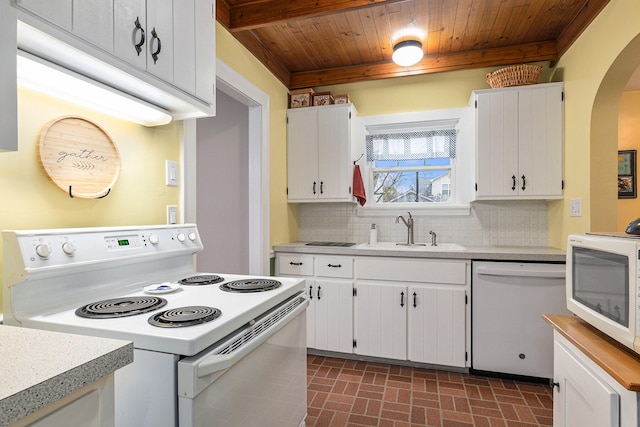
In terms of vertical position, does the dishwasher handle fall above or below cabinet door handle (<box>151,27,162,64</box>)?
below

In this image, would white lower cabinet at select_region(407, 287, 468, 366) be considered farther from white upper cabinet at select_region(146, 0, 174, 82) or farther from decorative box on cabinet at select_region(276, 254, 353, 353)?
white upper cabinet at select_region(146, 0, 174, 82)

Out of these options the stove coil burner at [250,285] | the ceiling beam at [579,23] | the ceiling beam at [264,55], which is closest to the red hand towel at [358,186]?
the ceiling beam at [264,55]

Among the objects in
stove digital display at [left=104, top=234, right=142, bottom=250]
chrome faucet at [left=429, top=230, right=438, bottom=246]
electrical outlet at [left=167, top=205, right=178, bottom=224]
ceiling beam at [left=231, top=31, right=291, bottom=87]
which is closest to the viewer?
stove digital display at [left=104, top=234, right=142, bottom=250]

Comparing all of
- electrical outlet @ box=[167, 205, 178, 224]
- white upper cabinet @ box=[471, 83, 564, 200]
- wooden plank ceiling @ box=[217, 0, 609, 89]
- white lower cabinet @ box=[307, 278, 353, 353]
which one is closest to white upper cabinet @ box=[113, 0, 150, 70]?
electrical outlet @ box=[167, 205, 178, 224]

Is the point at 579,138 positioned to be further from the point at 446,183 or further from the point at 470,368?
the point at 470,368

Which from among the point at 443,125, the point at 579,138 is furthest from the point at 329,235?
the point at 579,138

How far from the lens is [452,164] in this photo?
324cm

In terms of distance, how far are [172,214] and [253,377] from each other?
3.55 ft

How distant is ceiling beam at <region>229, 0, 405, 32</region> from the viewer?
221 centimetres

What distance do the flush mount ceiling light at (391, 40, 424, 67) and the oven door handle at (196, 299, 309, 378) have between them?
2.32 m

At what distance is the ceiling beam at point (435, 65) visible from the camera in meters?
2.88

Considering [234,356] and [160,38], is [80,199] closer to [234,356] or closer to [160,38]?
[160,38]

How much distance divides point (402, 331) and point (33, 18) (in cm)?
270

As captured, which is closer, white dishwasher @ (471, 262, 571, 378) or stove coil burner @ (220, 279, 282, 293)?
stove coil burner @ (220, 279, 282, 293)
